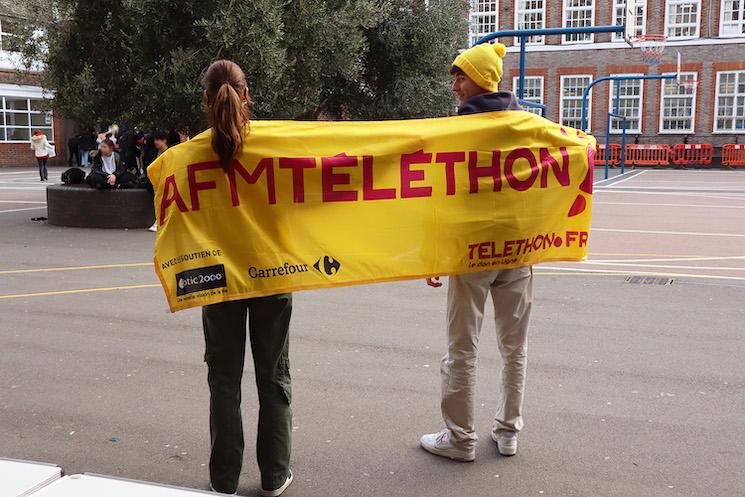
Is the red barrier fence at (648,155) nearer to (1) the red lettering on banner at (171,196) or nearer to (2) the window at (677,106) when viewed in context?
A: (2) the window at (677,106)

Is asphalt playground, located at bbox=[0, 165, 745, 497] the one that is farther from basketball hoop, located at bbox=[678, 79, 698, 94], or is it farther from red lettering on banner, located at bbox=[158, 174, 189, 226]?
basketball hoop, located at bbox=[678, 79, 698, 94]

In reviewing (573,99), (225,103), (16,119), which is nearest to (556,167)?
(225,103)

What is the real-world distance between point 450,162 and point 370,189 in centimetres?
44

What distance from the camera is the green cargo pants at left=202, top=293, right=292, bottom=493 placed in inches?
141

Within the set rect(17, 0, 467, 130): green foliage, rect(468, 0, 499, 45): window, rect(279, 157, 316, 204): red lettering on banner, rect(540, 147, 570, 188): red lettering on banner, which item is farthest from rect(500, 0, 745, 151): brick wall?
rect(279, 157, 316, 204): red lettering on banner

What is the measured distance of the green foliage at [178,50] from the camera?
13211 mm

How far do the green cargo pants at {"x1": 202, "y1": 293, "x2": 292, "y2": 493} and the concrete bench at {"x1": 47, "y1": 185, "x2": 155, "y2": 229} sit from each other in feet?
36.8

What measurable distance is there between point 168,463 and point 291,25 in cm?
1144

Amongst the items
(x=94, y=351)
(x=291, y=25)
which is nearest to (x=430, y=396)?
(x=94, y=351)

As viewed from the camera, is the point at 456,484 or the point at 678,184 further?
the point at 678,184

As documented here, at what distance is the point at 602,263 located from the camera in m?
10.9

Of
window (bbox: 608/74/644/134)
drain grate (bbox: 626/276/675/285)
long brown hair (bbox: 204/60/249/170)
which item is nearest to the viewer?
long brown hair (bbox: 204/60/249/170)

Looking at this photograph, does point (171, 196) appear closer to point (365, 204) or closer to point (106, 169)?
point (365, 204)

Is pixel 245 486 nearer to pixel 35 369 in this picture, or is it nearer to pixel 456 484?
pixel 456 484
